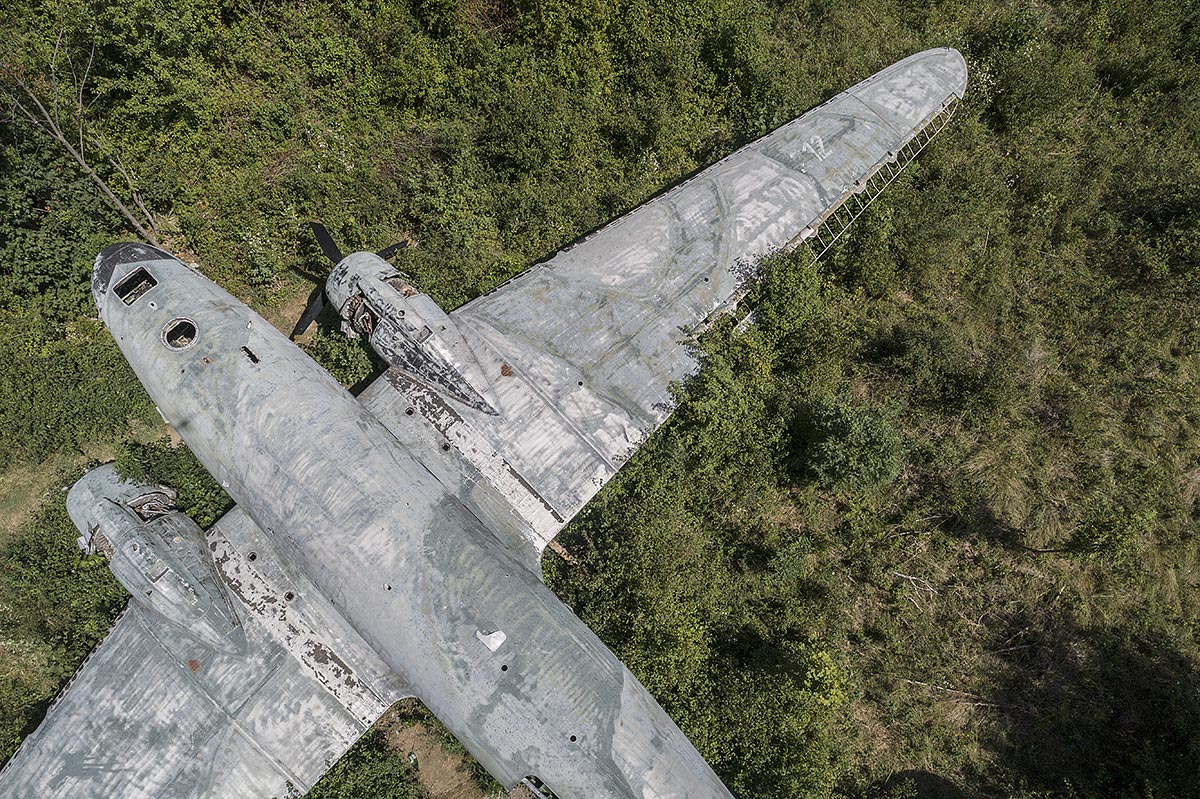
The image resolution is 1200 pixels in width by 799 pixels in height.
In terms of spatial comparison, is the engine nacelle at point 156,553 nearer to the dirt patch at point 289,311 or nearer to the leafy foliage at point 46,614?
the leafy foliage at point 46,614

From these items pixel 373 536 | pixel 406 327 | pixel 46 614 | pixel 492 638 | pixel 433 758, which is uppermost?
pixel 46 614

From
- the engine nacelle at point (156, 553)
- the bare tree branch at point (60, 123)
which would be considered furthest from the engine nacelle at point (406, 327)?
the bare tree branch at point (60, 123)

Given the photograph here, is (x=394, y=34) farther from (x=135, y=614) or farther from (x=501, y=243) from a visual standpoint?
(x=135, y=614)

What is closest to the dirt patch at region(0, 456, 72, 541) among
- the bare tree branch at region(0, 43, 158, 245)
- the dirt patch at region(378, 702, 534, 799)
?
the bare tree branch at region(0, 43, 158, 245)

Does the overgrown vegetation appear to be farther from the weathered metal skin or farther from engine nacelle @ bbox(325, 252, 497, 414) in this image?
the weathered metal skin

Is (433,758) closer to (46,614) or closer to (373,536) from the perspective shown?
(373,536)

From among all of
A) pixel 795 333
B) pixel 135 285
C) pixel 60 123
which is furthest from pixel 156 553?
pixel 795 333
